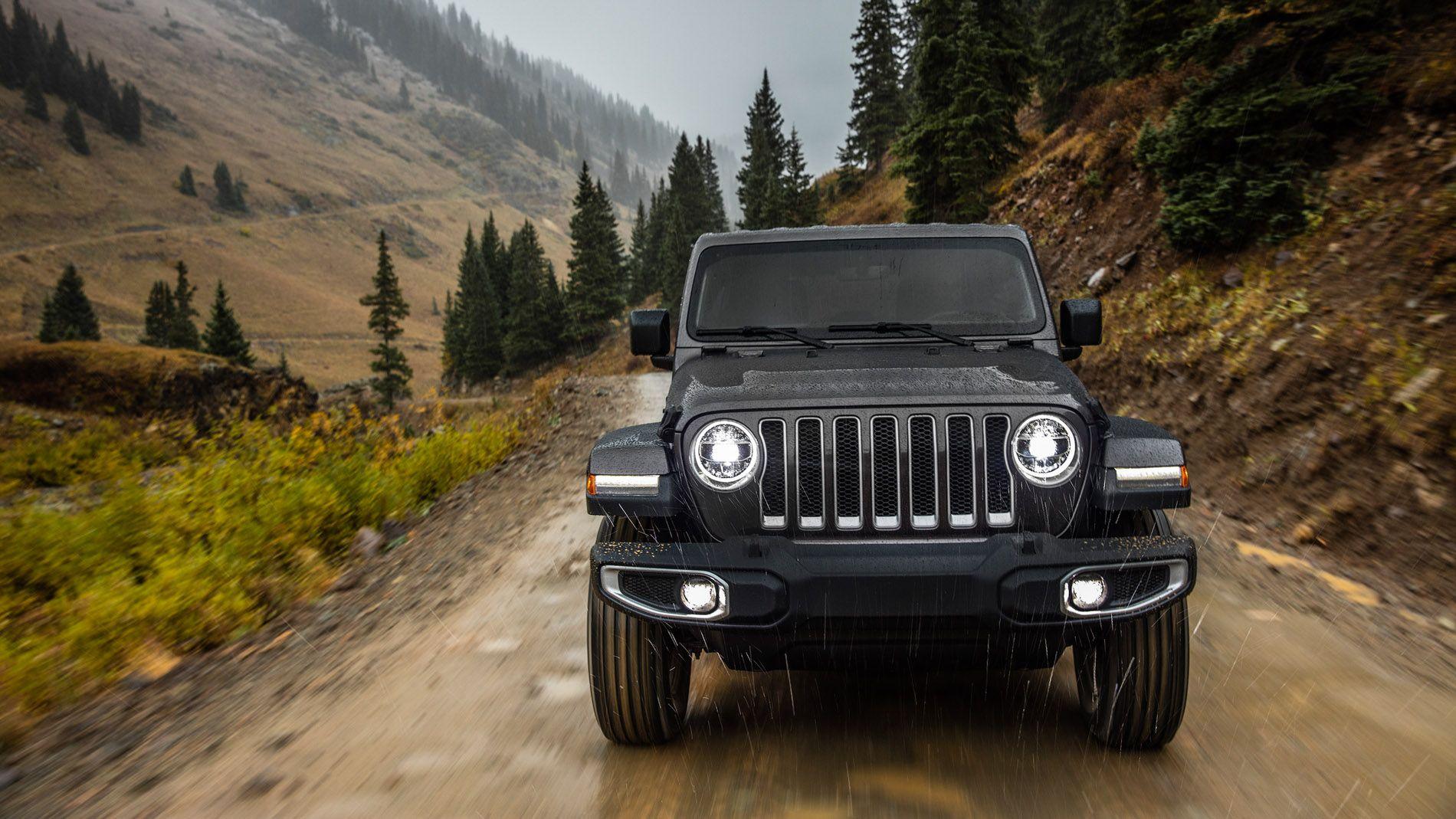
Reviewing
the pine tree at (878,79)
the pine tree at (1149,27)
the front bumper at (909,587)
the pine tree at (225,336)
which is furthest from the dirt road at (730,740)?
the pine tree at (225,336)

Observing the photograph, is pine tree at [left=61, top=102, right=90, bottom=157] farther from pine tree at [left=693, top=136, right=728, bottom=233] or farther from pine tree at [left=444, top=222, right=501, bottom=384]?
pine tree at [left=693, top=136, right=728, bottom=233]

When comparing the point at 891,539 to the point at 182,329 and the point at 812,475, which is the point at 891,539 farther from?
the point at 182,329

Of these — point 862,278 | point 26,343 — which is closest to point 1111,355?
point 862,278

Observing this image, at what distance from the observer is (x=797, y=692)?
3.50m

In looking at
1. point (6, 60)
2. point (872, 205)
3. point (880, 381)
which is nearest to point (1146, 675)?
point (880, 381)

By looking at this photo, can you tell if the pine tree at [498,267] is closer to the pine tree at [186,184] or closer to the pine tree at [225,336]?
the pine tree at [225,336]

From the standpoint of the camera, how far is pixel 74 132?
4405 inches

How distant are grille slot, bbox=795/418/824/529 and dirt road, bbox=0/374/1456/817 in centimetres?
89

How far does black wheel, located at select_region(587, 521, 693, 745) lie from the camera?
2795mm

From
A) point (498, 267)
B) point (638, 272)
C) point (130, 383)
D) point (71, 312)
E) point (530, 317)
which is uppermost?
point (498, 267)

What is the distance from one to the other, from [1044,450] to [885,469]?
51 centimetres

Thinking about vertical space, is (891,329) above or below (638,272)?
below

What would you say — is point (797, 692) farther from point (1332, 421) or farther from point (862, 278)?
point (1332, 421)

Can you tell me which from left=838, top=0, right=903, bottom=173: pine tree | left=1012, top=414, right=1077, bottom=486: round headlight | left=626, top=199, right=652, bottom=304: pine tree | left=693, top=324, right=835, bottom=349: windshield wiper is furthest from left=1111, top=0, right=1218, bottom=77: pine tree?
left=626, top=199, right=652, bottom=304: pine tree
